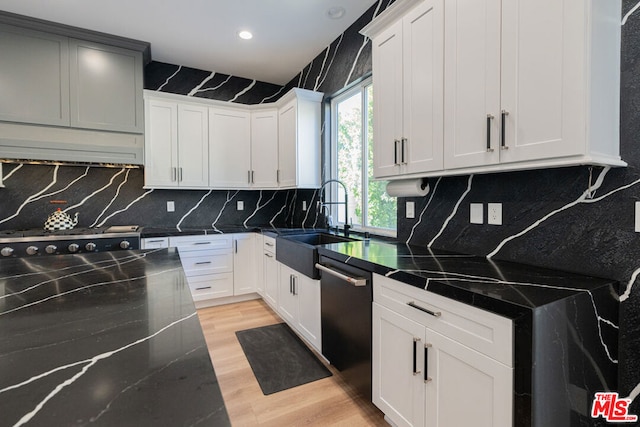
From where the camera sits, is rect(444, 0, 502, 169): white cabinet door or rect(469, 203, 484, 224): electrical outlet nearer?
rect(444, 0, 502, 169): white cabinet door

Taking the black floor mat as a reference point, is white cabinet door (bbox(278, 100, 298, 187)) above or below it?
above

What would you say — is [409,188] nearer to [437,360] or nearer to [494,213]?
[494,213]

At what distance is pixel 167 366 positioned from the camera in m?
0.58

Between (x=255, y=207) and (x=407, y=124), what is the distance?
2.78m

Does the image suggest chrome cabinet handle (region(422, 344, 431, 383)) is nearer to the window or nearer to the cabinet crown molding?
the window

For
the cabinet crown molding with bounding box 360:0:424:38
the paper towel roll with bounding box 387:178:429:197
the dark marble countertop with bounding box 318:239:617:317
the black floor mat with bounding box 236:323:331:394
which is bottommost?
the black floor mat with bounding box 236:323:331:394

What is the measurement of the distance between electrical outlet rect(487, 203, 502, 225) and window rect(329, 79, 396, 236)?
839mm

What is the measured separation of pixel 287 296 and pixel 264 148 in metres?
1.88

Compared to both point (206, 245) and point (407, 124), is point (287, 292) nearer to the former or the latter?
point (206, 245)

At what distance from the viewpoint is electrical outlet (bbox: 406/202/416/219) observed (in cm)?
222

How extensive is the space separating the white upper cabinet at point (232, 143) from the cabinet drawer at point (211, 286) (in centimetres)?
104

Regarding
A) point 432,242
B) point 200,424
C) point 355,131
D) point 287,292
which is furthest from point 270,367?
point 355,131

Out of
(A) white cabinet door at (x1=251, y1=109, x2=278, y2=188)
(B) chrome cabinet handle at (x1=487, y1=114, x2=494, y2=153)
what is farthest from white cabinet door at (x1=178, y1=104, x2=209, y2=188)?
(B) chrome cabinet handle at (x1=487, y1=114, x2=494, y2=153)

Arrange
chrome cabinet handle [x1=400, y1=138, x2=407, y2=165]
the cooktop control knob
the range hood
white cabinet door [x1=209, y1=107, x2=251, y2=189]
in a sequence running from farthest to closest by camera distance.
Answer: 1. white cabinet door [x1=209, y1=107, x2=251, y2=189]
2. the range hood
3. the cooktop control knob
4. chrome cabinet handle [x1=400, y1=138, x2=407, y2=165]
